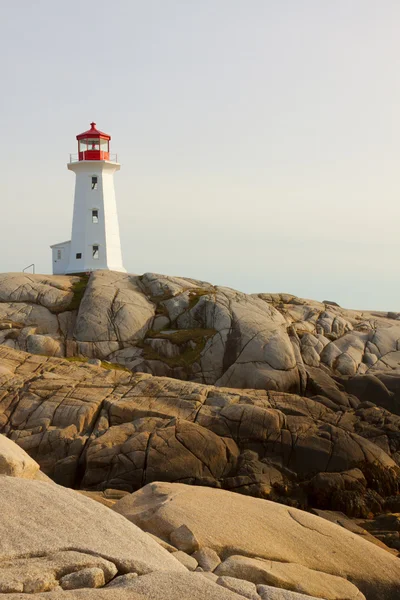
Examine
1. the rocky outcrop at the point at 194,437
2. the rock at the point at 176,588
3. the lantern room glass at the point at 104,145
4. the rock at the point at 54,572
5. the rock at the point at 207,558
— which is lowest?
the rocky outcrop at the point at 194,437

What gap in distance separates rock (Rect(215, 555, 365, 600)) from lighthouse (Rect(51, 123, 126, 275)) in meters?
43.3

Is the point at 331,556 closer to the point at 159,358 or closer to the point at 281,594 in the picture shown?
the point at 281,594

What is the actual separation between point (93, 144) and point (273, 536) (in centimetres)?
4779

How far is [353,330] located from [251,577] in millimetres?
34827

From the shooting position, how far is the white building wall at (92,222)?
59500 mm

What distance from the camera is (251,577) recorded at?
1623cm

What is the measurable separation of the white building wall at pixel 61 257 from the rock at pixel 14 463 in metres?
42.3

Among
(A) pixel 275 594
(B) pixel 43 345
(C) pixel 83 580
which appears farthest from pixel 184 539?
(B) pixel 43 345

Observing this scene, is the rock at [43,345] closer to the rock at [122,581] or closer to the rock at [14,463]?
the rock at [14,463]

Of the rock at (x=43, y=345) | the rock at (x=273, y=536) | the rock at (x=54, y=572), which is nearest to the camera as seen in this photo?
the rock at (x=54, y=572)

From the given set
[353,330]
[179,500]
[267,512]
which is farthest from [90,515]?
[353,330]

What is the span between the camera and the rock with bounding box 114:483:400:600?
1803cm

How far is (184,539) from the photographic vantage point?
1769 centimetres

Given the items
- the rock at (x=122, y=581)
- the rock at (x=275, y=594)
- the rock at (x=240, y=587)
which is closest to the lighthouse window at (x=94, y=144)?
the rock at (x=240, y=587)
